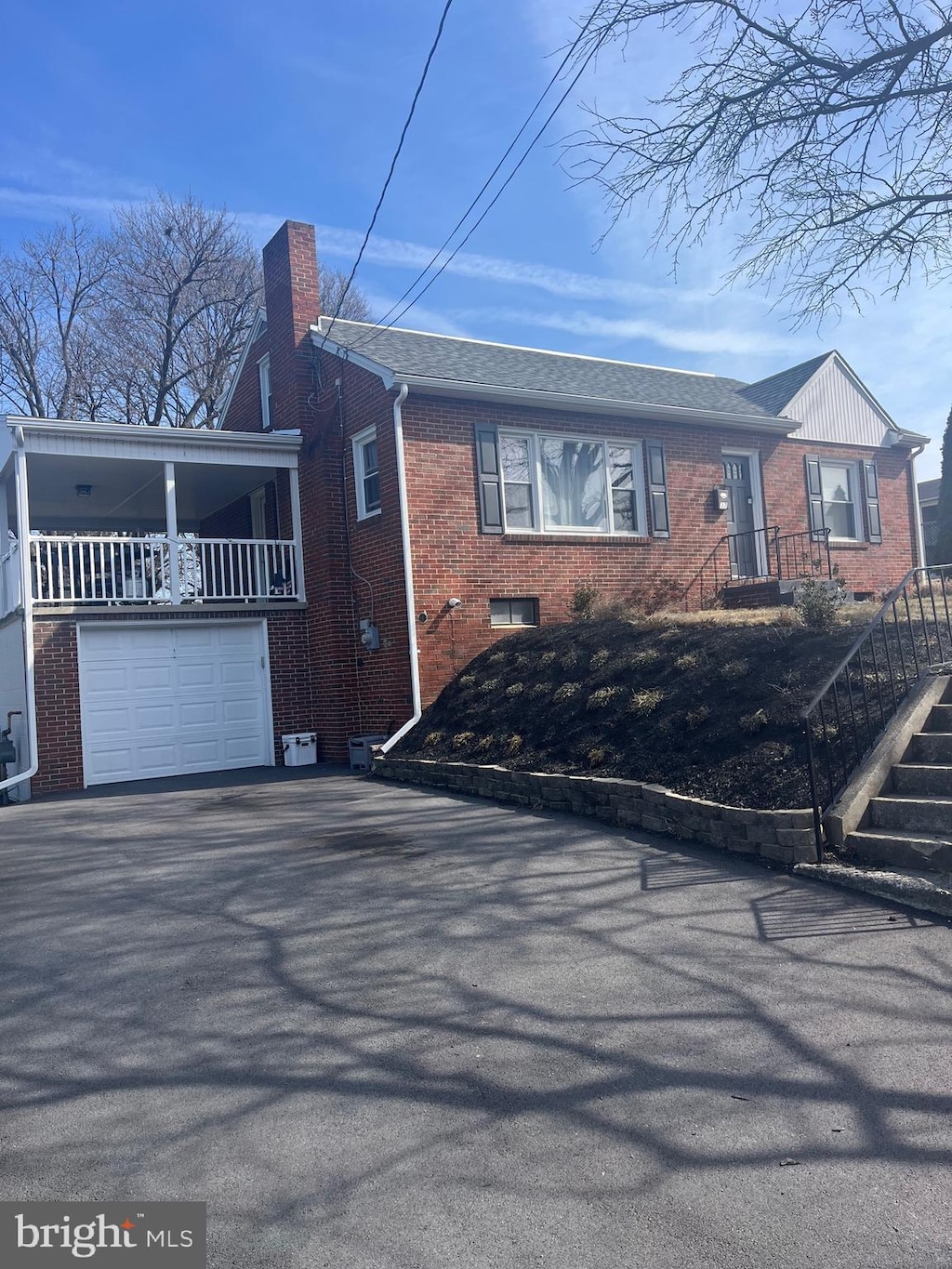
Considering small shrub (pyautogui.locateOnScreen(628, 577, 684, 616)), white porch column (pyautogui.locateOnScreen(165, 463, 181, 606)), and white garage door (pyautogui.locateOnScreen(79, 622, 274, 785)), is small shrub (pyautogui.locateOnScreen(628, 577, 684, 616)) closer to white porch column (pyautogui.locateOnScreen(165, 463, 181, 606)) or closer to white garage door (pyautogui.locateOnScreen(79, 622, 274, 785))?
white garage door (pyautogui.locateOnScreen(79, 622, 274, 785))

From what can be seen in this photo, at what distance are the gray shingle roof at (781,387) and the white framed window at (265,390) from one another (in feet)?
30.1

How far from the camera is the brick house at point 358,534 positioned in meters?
13.7

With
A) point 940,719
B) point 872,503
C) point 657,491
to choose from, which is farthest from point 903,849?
point 872,503

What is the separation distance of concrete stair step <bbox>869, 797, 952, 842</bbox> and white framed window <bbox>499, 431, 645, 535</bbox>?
8535 mm

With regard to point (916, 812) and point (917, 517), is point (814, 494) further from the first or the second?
point (916, 812)

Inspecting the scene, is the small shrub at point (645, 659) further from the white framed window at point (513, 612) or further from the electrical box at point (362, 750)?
the electrical box at point (362, 750)

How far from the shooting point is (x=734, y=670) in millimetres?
8992

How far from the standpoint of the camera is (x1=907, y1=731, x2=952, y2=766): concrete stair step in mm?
7023

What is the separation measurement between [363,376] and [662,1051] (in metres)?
12.1

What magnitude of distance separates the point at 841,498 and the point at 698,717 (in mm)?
11645

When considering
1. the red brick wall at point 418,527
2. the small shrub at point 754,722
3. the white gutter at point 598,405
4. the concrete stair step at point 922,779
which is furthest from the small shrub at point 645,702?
the white gutter at point 598,405

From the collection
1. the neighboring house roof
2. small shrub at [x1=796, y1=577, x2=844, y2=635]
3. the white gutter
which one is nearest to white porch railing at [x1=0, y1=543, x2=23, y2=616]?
the white gutter

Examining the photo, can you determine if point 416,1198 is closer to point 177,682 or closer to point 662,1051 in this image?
point 662,1051

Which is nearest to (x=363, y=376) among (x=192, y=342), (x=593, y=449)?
(x=593, y=449)
